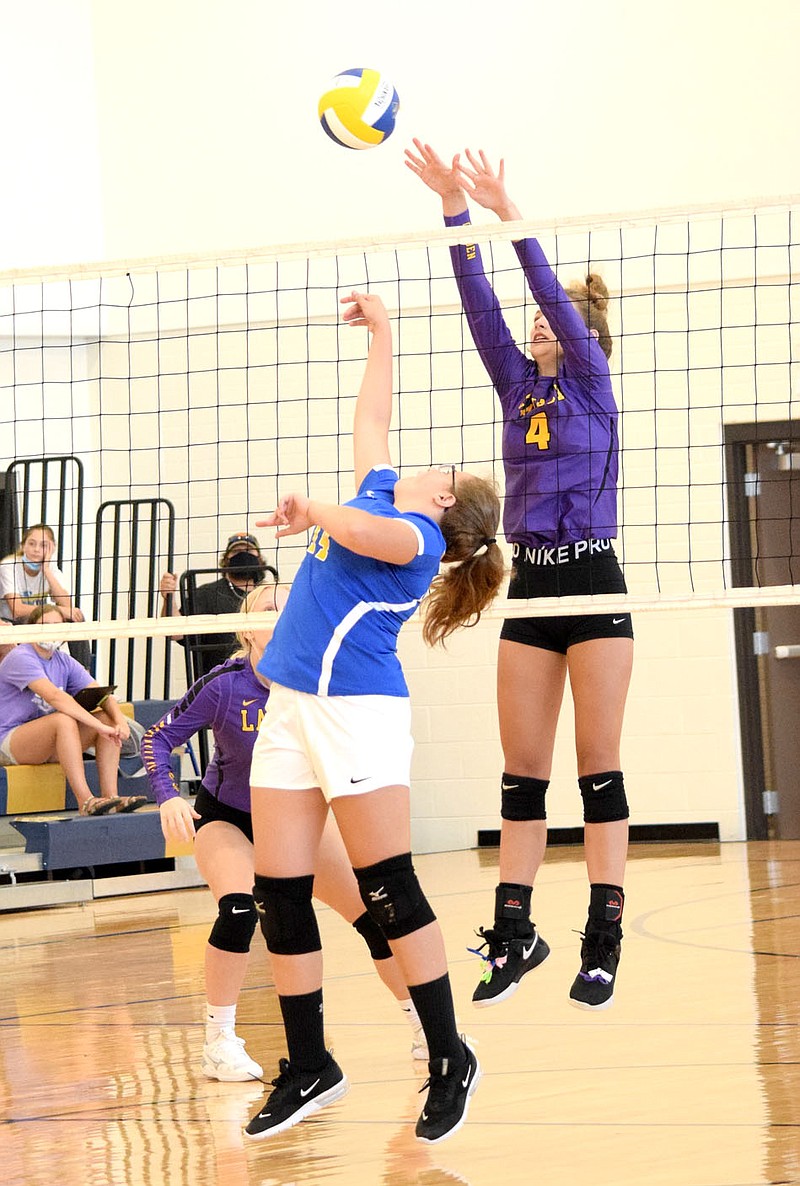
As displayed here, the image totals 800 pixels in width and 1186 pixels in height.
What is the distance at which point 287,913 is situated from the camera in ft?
9.89

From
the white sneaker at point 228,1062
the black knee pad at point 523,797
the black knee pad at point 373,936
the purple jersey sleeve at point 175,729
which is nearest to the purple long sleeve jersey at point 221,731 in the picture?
the purple jersey sleeve at point 175,729

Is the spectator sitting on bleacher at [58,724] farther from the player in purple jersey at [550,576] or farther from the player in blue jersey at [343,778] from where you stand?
the player in blue jersey at [343,778]

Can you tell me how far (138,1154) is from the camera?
3.51 m

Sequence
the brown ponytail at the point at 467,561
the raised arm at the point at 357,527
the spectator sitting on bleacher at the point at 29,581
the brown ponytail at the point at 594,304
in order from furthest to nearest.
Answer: the spectator sitting on bleacher at the point at 29,581 < the brown ponytail at the point at 594,304 < the brown ponytail at the point at 467,561 < the raised arm at the point at 357,527

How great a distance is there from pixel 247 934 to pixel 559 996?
4.83 feet

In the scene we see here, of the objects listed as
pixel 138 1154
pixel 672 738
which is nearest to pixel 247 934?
pixel 138 1154

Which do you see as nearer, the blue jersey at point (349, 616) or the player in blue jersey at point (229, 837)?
the blue jersey at point (349, 616)

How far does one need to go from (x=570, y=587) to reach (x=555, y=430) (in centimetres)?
42

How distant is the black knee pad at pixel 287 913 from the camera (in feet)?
9.88

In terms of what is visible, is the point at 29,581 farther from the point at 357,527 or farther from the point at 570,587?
the point at 357,527

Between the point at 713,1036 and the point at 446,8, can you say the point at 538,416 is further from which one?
the point at 446,8

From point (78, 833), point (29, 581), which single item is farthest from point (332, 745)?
point (29, 581)

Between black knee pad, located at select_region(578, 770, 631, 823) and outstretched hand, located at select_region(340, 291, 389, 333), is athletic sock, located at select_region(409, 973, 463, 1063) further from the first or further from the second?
outstretched hand, located at select_region(340, 291, 389, 333)

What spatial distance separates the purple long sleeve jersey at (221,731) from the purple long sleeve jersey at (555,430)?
1.01 metres
